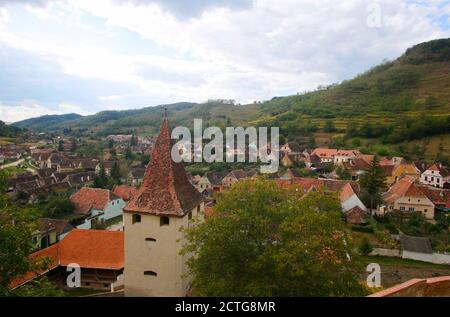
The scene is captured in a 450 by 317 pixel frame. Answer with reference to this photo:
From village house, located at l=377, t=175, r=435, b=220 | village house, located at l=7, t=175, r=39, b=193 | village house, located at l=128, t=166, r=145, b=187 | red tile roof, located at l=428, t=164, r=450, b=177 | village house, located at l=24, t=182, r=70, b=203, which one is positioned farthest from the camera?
village house, located at l=128, t=166, r=145, b=187

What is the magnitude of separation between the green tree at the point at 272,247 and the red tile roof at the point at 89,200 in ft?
101

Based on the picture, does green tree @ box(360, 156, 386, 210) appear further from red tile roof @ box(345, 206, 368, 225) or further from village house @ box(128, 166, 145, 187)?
village house @ box(128, 166, 145, 187)

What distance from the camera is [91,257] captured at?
2355 centimetres

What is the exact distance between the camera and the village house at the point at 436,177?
172 ft

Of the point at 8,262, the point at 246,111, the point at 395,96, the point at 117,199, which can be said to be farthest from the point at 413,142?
the point at 246,111

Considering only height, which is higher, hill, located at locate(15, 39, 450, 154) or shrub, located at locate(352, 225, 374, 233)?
hill, located at locate(15, 39, 450, 154)

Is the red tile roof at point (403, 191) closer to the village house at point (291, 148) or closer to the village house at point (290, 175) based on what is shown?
the village house at point (290, 175)

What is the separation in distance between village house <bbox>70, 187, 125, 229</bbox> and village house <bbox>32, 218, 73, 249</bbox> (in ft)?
18.3

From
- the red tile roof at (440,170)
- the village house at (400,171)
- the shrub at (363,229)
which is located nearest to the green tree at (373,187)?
the shrub at (363,229)

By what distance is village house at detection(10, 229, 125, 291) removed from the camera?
22984 mm

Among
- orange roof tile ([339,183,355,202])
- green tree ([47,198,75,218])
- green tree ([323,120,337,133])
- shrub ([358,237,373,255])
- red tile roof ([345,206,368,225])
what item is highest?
green tree ([323,120,337,133])

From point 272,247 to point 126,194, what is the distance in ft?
131

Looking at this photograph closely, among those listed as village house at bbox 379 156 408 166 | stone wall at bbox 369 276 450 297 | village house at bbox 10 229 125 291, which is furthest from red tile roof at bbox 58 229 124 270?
village house at bbox 379 156 408 166

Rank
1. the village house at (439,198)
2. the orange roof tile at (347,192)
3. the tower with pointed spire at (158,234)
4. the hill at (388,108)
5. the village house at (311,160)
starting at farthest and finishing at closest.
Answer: the hill at (388,108) → the village house at (311,160) → the village house at (439,198) → the orange roof tile at (347,192) → the tower with pointed spire at (158,234)
